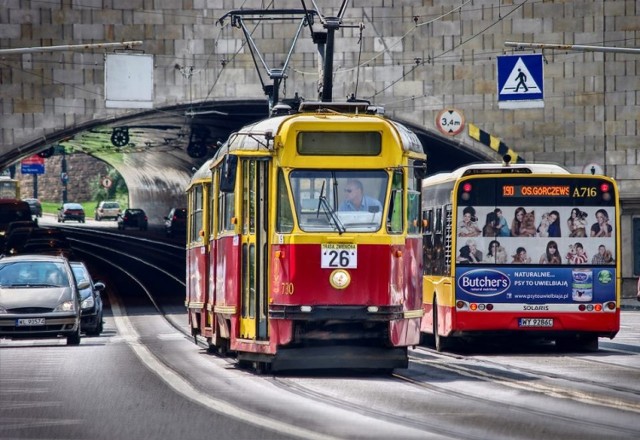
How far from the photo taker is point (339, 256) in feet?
61.3

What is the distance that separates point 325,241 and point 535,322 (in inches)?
294

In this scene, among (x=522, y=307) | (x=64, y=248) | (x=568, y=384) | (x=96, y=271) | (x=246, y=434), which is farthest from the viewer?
(x=96, y=271)

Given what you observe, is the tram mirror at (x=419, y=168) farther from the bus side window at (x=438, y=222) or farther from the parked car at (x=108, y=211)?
the parked car at (x=108, y=211)

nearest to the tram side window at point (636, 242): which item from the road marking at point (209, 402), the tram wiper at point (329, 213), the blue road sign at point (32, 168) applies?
the road marking at point (209, 402)

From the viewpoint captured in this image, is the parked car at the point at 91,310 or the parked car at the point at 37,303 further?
the parked car at the point at 91,310

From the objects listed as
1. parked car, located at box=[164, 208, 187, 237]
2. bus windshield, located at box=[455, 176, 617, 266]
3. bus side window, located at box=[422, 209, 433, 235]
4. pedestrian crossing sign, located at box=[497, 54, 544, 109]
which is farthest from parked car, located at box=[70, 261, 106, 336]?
parked car, located at box=[164, 208, 187, 237]

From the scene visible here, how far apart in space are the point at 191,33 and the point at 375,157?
3206cm

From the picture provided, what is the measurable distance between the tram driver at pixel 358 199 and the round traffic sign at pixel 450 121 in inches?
1269

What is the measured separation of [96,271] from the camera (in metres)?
66.2

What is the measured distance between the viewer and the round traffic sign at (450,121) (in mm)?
51062

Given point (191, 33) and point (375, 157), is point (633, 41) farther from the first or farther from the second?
point (375, 157)

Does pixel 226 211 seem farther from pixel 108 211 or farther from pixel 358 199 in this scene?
pixel 108 211

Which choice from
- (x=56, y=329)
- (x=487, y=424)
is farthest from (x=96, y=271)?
(x=487, y=424)

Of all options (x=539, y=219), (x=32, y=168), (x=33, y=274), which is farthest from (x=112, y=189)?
(x=539, y=219)
